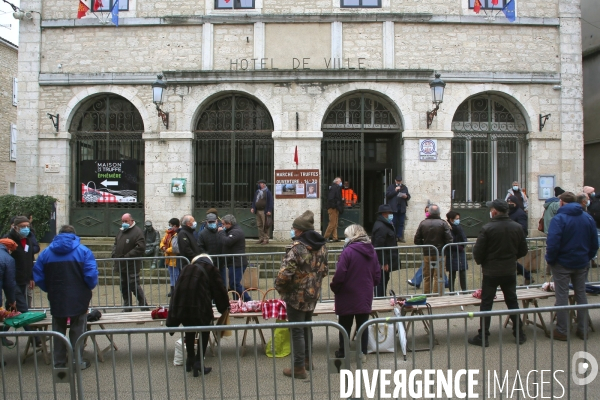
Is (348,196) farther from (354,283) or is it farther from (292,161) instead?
(354,283)

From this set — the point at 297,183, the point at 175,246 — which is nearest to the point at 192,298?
the point at 175,246

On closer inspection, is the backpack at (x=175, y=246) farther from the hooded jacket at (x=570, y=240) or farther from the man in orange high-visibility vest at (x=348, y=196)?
the hooded jacket at (x=570, y=240)

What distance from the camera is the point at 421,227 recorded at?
913 cm

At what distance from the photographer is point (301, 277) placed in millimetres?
5605

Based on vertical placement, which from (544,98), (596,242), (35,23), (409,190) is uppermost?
(35,23)

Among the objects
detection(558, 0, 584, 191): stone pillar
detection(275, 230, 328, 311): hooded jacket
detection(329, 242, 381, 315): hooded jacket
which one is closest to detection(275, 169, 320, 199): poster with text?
detection(558, 0, 584, 191): stone pillar

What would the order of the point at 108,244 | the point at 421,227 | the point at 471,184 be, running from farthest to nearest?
the point at 471,184 → the point at 108,244 → the point at 421,227

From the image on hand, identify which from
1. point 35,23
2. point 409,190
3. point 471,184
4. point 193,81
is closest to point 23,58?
point 35,23

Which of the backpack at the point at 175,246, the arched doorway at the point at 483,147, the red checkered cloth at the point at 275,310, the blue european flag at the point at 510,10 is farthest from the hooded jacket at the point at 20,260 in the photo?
the blue european flag at the point at 510,10

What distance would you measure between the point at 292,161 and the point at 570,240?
325 inches

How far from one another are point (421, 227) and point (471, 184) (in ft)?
18.8

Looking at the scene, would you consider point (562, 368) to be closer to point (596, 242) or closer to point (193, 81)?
point (596, 242)

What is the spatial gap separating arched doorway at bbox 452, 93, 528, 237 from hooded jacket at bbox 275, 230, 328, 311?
9268mm

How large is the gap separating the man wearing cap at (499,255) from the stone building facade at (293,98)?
7162mm
